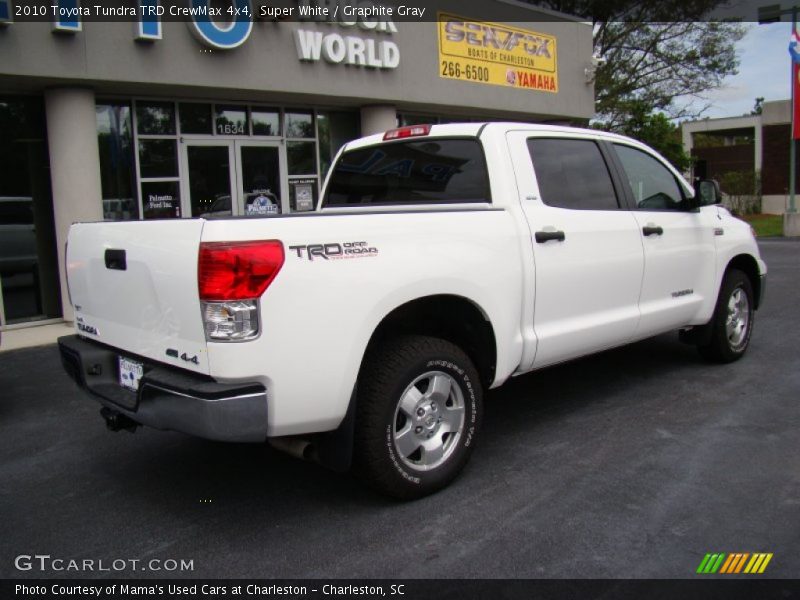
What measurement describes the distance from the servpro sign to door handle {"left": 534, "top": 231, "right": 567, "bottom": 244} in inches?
404

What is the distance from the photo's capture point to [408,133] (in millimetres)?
4703

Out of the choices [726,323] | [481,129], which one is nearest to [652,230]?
[726,323]

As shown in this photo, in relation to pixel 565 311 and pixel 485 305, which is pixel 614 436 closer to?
pixel 565 311

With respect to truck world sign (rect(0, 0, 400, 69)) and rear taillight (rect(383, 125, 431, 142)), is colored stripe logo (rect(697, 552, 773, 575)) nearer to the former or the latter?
rear taillight (rect(383, 125, 431, 142))

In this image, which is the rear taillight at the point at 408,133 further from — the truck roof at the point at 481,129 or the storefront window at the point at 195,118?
the storefront window at the point at 195,118

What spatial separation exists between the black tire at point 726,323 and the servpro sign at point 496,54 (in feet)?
29.4

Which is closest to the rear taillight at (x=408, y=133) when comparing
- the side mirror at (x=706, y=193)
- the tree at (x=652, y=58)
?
the side mirror at (x=706, y=193)

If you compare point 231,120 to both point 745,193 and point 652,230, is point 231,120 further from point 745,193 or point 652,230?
point 745,193

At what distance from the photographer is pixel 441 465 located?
3.75 m

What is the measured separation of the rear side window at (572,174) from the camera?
14.7ft

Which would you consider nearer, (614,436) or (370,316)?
(370,316)

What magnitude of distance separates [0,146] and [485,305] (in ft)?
27.2

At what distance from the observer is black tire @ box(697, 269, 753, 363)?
5.96 m

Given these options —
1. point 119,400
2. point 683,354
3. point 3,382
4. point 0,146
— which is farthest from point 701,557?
point 0,146
